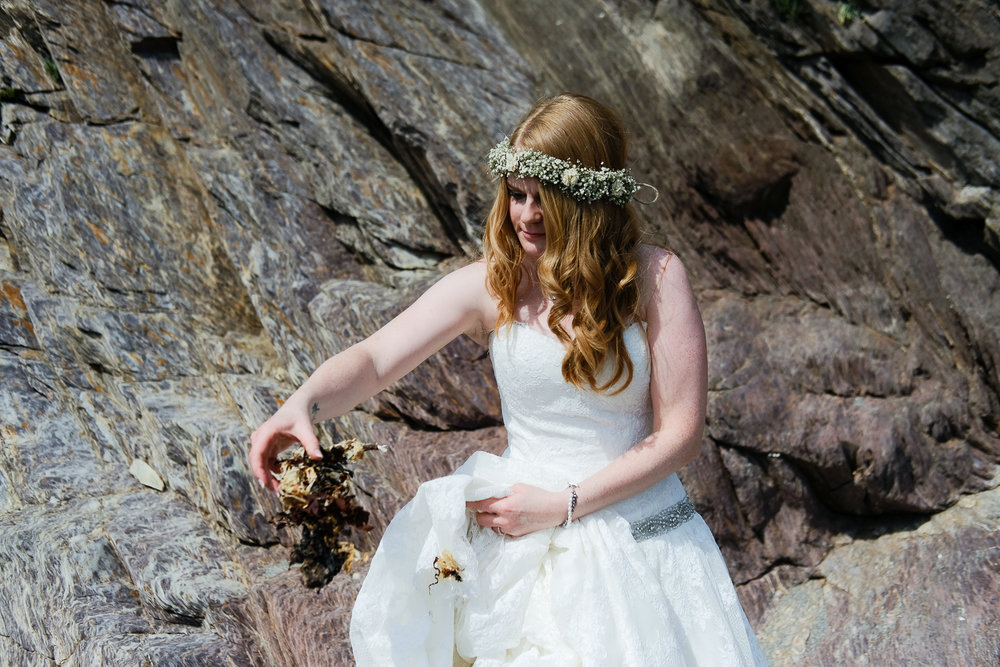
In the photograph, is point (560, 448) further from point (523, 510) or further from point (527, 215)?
point (527, 215)

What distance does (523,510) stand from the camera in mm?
2566

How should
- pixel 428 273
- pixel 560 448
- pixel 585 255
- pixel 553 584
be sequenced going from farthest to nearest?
1. pixel 428 273
2. pixel 560 448
3. pixel 585 255
4. pixel 553 584

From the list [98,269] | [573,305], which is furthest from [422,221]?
[573,305]

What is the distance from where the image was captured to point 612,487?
261cm

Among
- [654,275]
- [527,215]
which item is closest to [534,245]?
[527,215]

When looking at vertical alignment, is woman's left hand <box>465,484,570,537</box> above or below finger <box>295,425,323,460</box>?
below

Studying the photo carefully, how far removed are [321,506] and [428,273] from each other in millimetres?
3073

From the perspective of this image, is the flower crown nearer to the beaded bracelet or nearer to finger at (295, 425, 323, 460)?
the beaded bracelet

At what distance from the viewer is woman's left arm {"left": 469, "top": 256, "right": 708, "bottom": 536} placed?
8.46ft

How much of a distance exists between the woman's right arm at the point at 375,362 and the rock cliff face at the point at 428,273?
5.98ft

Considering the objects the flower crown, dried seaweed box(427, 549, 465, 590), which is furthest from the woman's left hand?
the flower crown

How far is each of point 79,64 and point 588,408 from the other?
500 cm

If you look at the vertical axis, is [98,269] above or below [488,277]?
below

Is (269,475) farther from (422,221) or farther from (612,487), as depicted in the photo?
(422,221)
